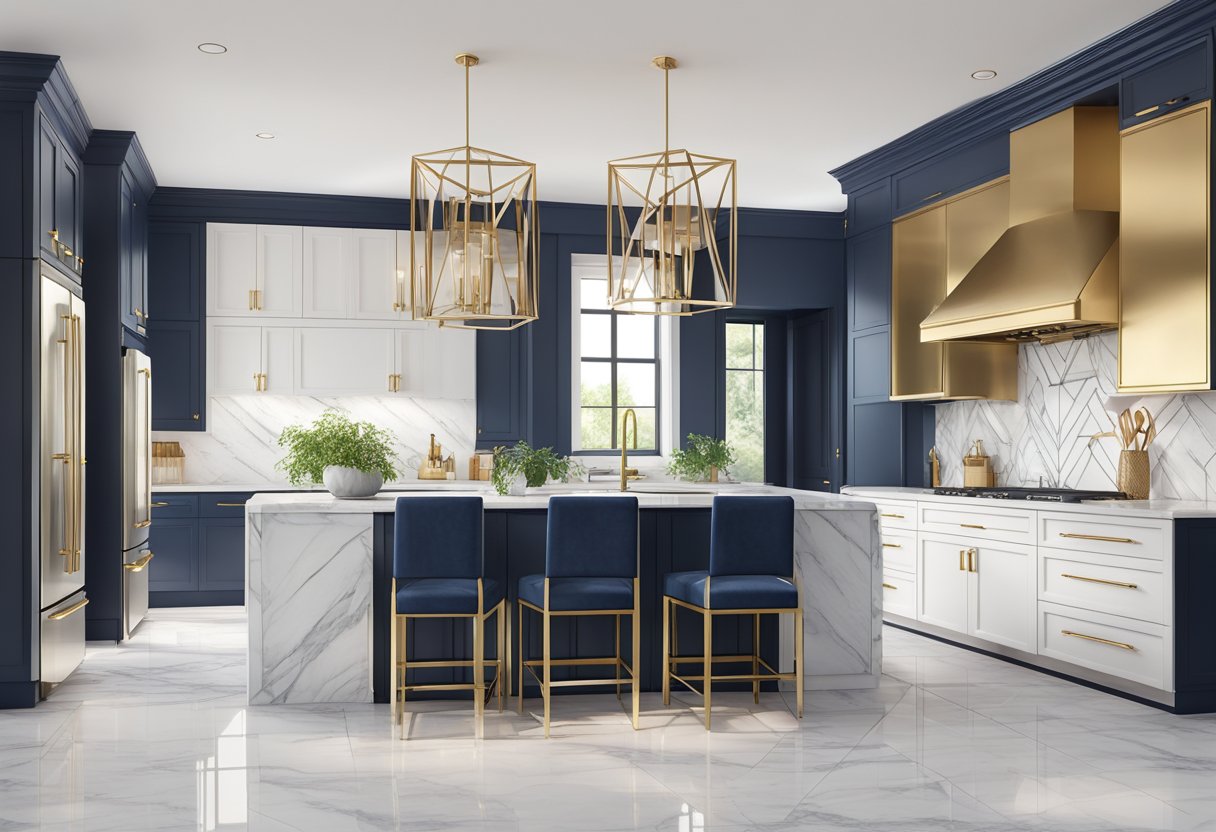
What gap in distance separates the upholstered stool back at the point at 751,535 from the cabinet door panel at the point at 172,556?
432 centimetres

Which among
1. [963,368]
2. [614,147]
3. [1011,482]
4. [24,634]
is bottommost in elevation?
[24,634]

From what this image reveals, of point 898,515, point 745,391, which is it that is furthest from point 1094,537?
Result: point 745,391

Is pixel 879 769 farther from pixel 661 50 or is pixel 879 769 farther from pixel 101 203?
pixel 101 203

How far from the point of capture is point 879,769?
3.60 meters

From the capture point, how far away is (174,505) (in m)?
7.12

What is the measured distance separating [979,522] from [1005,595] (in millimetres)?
391

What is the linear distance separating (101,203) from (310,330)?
1869 mm

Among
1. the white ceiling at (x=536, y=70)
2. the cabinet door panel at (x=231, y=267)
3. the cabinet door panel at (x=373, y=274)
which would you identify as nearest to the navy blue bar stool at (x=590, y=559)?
the white ceiling at (x=536, y=70)

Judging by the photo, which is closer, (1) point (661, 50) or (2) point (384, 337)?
(1) point (661, 50)

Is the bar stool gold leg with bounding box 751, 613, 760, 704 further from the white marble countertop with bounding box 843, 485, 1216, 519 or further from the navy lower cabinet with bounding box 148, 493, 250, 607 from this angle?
the navy lower cabinet with bounding box 148, 493, 250, 607

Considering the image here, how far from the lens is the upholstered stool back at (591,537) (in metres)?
4.18

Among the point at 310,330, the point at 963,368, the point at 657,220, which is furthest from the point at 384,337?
the point at 963,368

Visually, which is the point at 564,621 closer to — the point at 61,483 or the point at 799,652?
the point at 799,652

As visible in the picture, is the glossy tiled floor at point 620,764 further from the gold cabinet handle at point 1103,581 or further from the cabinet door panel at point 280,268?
the cabinet door panel at point 280,268
